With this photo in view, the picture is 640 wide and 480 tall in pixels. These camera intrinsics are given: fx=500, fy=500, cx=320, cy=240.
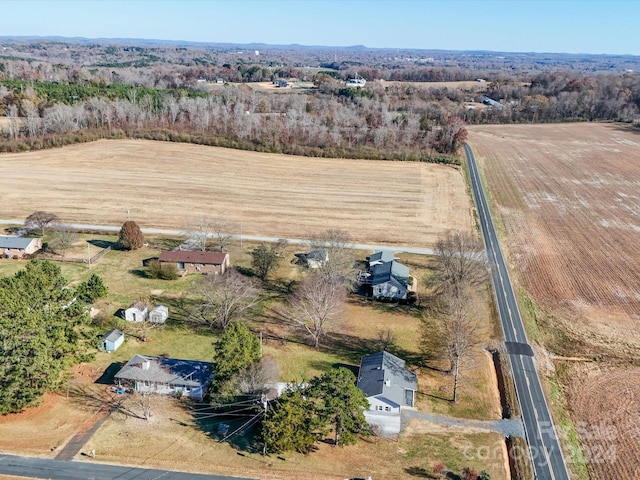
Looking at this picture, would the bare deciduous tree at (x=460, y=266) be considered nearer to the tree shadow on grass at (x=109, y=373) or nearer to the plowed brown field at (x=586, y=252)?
the plowed brown field at (x=586, y=252)

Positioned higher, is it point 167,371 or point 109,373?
point 167,371

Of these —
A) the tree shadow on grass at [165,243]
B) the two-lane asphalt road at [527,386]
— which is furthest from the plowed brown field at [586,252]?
the tree shadow on grass at [165,243]

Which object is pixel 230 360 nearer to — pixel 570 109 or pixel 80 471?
pixel 80 471

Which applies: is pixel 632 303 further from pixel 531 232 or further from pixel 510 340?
pixel 531 232

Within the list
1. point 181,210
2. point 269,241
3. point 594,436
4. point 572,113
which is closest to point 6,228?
point 181,210

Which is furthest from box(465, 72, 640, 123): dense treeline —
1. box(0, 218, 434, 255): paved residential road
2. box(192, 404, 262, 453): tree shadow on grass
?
box(192, 404, 262, 453): tree shadow on grass

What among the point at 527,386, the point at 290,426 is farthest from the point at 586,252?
the point at 290,426

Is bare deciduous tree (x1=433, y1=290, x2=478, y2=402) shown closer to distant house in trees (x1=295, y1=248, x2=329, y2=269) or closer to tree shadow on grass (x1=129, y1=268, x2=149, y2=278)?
distant house in trees (x1=295, y1=248, x2=329, y2=269)
